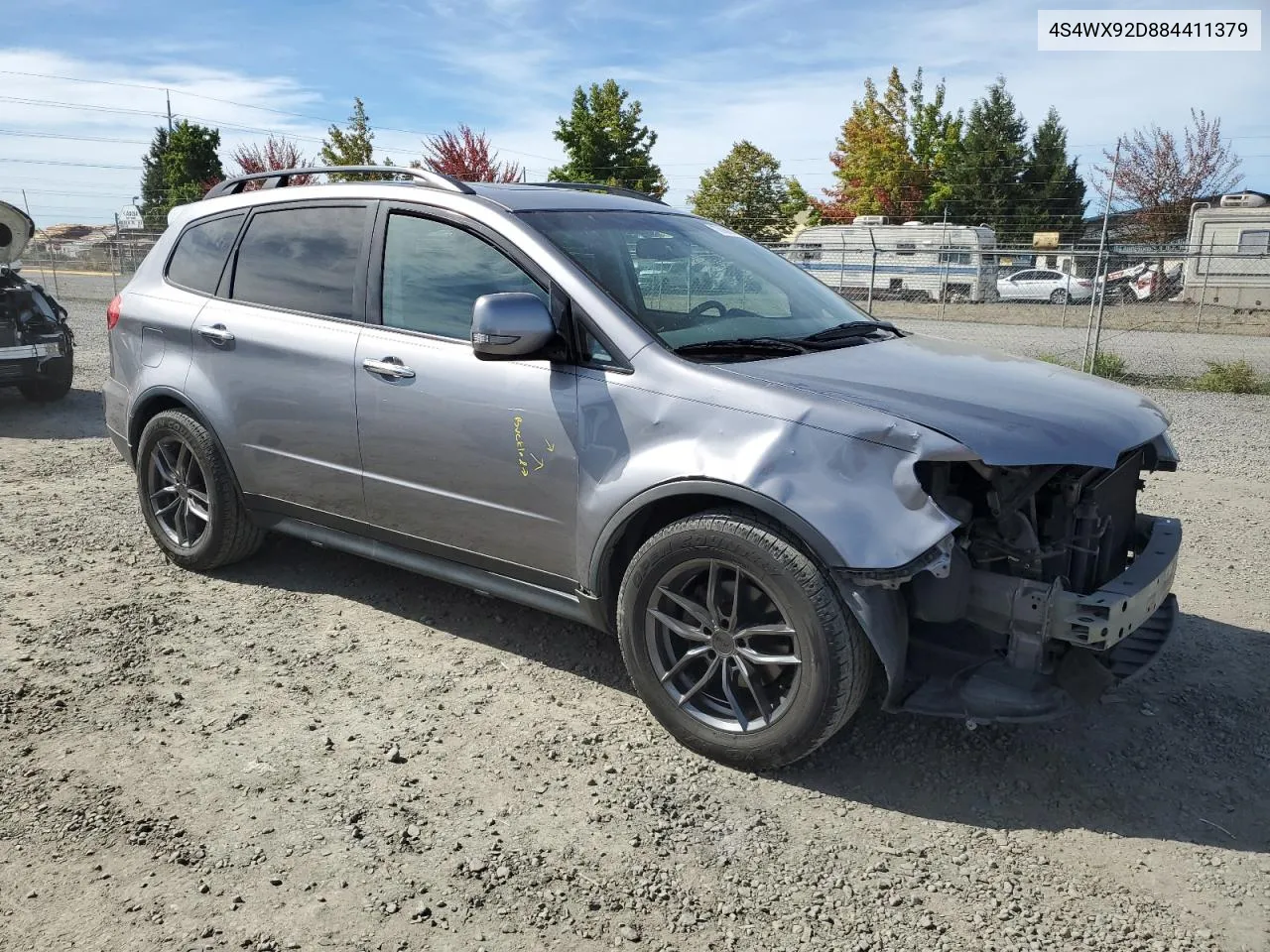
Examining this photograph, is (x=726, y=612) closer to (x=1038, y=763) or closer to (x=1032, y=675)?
(x=1032, y=675)

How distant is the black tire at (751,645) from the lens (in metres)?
2.98

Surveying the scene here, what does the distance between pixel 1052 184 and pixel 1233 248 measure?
20050mm

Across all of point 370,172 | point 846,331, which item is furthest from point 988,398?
point 370,172

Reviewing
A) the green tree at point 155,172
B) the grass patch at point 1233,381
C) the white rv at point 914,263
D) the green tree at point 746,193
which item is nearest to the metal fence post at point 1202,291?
the white rv at point 914,263

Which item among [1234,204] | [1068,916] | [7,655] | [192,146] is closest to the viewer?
[1068,916]

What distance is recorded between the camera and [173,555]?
16.6 ft

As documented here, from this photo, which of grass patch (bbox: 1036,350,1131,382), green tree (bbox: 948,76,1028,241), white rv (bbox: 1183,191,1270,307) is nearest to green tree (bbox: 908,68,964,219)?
green tree (bbox: 948,76,1028,241)

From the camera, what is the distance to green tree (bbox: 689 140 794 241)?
38.8m

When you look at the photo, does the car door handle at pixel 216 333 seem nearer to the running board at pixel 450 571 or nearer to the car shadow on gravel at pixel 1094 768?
the running board at pixel 450 571

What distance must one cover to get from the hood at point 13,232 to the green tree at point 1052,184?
41248 millimetres

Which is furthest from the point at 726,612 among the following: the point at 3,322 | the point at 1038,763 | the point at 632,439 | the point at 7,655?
the point at 3,322

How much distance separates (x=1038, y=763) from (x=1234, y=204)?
29.2 m

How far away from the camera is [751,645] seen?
325 cm

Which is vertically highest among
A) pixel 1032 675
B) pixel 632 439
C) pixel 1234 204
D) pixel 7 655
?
pixel 1234 204
